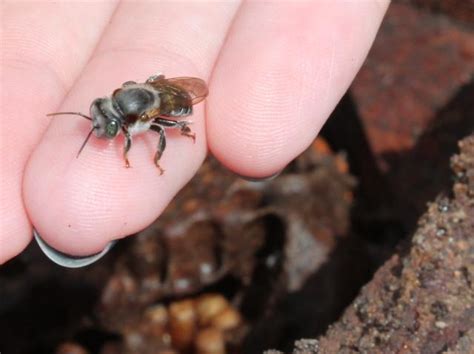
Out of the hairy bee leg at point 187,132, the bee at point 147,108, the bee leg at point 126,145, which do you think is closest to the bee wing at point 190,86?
the bee at point 147,108

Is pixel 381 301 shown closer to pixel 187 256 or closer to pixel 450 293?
pixel 450 293

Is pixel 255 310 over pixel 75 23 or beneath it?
beneath

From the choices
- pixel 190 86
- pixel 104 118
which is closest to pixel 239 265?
pixel 190 86

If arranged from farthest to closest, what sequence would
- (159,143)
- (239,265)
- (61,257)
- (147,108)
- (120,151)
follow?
(239,265), (147,108), (159,143), (120,151), (61,257)

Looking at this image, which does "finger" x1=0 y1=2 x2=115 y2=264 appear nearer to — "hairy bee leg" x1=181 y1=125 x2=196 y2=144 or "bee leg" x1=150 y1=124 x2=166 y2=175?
"bee leg" x1=150 y1=124 x2=166 y2=175

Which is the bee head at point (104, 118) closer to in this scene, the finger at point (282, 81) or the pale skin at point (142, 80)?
the pale skin at point (142, 80)

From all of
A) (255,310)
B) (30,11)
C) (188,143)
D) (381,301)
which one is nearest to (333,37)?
(188,143)

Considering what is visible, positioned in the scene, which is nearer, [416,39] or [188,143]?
[188,143]

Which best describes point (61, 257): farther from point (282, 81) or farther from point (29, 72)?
point (282, 81)
